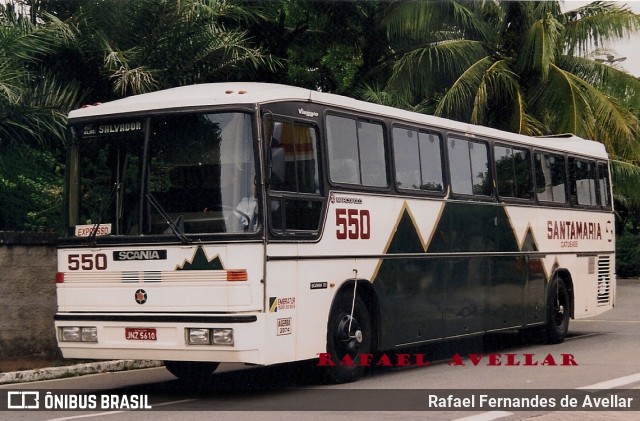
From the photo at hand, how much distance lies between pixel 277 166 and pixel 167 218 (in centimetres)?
121

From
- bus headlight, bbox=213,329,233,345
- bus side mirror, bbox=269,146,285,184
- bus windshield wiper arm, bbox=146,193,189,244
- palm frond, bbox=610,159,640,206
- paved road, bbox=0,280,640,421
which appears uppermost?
palm frond, bbox=610,159,640,206

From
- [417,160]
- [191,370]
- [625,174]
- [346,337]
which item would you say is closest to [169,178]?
[346,337]

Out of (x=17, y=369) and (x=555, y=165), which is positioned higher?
(x=555, y=165)

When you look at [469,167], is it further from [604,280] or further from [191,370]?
[604,280]

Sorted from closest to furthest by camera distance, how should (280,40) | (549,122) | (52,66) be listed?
(52,66) → (280,40) → (549,122)

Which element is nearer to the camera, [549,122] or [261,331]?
[261,331]

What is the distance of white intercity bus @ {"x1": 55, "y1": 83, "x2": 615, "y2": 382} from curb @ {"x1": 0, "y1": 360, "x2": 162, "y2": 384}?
159 cm

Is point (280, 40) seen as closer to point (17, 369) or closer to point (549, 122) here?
point (549, 122)

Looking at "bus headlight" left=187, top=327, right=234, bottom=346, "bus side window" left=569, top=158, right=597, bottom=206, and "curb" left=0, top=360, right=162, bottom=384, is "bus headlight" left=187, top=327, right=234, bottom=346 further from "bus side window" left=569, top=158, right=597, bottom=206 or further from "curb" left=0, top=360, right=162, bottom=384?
"bus side window" left=569, top=158, right=597, bottom=206

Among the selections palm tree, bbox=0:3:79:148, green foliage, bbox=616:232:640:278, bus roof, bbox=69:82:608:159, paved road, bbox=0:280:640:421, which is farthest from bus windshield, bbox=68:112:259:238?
green foliage, bbox=616:232:640:278

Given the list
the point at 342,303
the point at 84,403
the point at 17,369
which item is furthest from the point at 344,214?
the point at 17,369

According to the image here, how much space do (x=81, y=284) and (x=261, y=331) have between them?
2114 millimetres

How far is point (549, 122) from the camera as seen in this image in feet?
95.1

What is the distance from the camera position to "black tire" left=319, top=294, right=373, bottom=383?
12938mm
